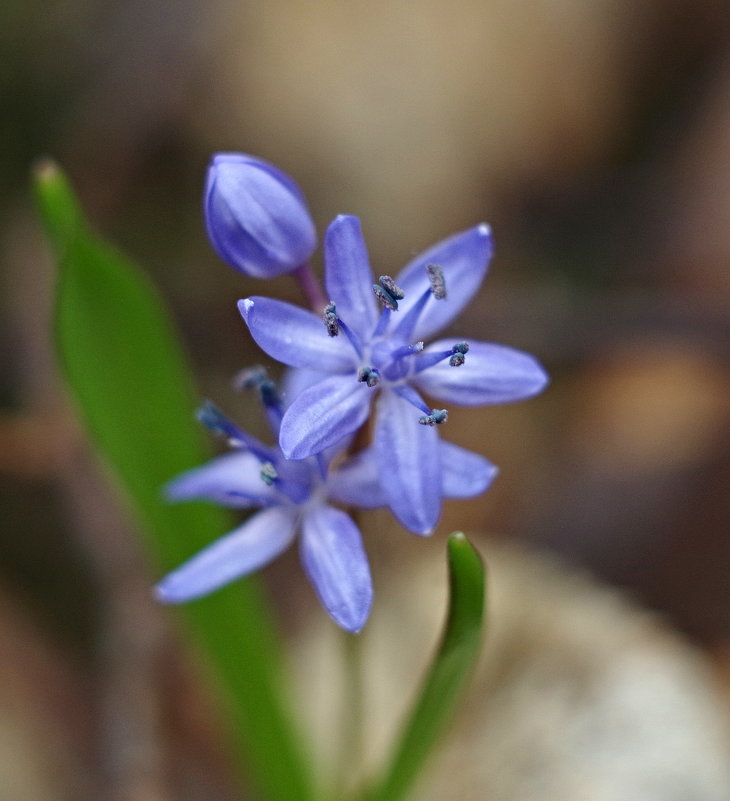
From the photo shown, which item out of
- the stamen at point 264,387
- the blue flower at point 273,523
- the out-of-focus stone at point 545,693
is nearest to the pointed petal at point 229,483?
the blue flower at point 273,523

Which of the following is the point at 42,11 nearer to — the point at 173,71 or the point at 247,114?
the point at 173,71

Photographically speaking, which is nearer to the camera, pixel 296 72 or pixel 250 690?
pixel 250 690

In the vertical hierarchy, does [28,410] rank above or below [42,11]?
below

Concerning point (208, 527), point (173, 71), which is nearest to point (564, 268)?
point (173, 71)

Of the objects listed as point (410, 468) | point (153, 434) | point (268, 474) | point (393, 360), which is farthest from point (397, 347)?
point (153, 434)

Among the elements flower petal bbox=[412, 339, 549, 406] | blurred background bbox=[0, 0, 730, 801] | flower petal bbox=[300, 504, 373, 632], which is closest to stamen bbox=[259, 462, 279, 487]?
flower petal bbox=[300, 504, 373, 632]

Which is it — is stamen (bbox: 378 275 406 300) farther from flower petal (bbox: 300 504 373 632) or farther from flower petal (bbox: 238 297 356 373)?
flower petal (bbox: 300 504 373 632)

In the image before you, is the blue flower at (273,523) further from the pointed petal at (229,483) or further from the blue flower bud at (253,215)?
the blue flower bud at (253,215)
